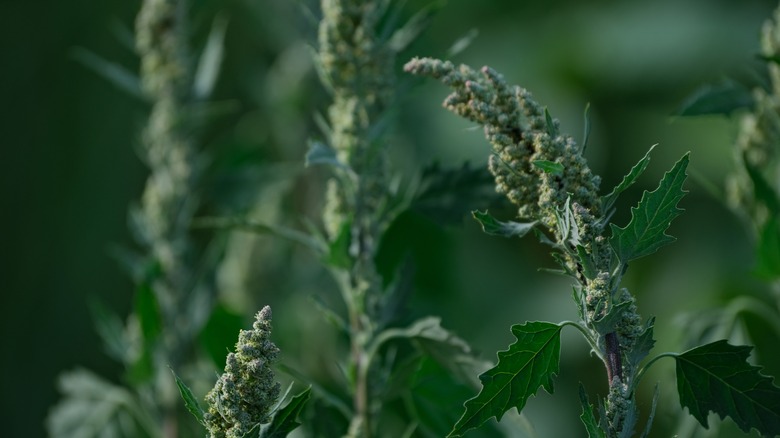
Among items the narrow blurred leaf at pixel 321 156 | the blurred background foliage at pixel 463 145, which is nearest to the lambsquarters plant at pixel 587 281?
the narrow blurred leaf at pixel 321 156

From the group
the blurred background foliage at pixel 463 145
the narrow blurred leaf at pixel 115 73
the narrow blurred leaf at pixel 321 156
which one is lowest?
the blurred background foliage at pixel 463 145

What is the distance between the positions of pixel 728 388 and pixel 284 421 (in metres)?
0.21

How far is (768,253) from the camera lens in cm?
72

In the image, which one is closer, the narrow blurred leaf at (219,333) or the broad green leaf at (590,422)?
the broad green leaf at (590,422)

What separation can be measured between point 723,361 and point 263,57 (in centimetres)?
125

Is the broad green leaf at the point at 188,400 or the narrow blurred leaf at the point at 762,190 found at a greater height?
the broad green leaf at the point at 188,400

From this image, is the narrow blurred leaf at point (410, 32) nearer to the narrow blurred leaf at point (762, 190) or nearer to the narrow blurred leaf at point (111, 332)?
the narrow blurred leaf at point (762, 190)

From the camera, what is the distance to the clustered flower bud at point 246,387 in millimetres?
478

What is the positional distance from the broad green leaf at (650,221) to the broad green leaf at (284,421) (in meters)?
0.16

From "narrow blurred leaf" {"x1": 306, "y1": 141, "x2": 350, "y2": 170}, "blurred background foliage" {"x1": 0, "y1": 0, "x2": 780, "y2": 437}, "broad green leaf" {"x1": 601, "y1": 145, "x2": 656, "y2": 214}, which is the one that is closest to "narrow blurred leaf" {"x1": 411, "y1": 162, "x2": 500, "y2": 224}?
"narrow blurred leaf" {"x1": 306, "y1": 141, "x2": 350, "y2": 170}

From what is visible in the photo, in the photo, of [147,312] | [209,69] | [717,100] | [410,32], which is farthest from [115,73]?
[717,100]

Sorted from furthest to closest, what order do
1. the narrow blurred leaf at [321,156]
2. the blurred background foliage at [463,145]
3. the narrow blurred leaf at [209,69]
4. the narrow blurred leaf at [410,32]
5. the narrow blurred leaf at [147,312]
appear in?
the blurred background foliage at [463,145]
the narrow blurred leaf at [209,69]
the narrow blurred leaf at [147,312]
the narrow blurred leaf at [410,32]
the narrow blurred leaf at [321,156]

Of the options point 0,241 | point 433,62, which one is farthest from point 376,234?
point 0,241

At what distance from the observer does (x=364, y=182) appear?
0.68 metres
